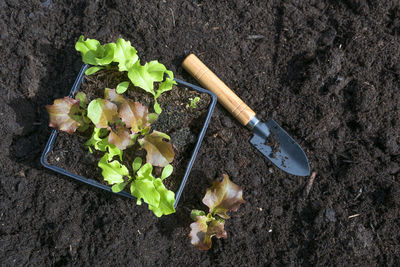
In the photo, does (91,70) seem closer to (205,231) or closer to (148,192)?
(148,192)

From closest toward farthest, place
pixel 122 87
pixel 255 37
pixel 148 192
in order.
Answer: pixel 148 192 < pixel 122 87 < pixel 255 37

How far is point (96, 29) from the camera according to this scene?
1.88m

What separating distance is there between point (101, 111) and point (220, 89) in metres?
0.60

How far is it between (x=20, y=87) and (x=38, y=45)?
0.79 feet

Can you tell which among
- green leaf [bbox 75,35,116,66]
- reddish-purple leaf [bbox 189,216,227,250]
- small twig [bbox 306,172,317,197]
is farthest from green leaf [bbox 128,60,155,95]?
small twig [bbox 306,172,317,197]

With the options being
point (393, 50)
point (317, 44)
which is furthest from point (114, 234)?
point (393, 50)

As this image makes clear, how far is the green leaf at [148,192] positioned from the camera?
1478 millimetres

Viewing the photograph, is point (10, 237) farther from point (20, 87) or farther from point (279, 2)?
point (279, 2)

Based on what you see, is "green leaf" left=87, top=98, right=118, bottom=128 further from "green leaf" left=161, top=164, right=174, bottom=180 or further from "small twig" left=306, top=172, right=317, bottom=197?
"small twig" left=306, top=172, right=317, bottom=197

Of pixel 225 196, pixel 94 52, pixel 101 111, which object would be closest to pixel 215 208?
pixel 225 196

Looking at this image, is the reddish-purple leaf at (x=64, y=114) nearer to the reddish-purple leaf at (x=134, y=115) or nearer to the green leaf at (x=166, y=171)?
the reddish-purple leaf at (x=134, y=115)

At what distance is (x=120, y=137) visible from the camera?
1.51 m

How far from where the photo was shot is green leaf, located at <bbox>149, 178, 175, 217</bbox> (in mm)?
1502

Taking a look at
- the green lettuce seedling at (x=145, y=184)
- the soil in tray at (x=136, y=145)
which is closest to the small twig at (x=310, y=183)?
the soil in tray at (x=136, y=145)
